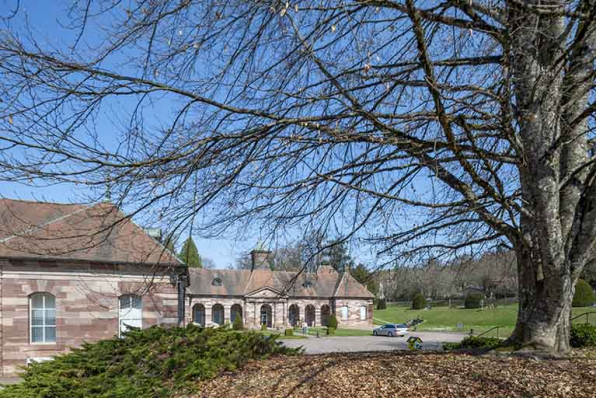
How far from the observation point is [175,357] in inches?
276

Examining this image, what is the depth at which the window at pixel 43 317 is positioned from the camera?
1612 cm

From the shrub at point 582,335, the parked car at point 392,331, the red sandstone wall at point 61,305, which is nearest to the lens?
the shrub at point 582,335

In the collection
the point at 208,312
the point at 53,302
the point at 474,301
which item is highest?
the point at 53,302

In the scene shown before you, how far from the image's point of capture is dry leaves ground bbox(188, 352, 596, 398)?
4816 millimetres

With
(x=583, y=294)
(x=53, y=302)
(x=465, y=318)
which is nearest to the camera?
(x=53, y=302)

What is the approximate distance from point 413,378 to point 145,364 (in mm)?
4055

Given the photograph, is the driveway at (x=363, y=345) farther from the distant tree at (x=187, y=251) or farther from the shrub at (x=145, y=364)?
the shrub at (x=145, y=364)

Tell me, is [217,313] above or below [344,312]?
above

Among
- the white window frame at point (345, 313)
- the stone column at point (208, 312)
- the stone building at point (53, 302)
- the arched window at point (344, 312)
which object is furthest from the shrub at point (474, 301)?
the stone building at point (53, 302)

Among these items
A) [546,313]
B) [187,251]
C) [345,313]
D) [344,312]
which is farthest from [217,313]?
[546,313]

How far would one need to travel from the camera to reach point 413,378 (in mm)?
5395

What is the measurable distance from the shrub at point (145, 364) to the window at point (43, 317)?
383 inches

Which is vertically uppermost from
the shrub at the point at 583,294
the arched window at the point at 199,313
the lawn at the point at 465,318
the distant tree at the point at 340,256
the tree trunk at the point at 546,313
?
the distant tree at the point at 340,256

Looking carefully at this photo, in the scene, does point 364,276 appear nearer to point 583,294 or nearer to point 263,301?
point 583,294
